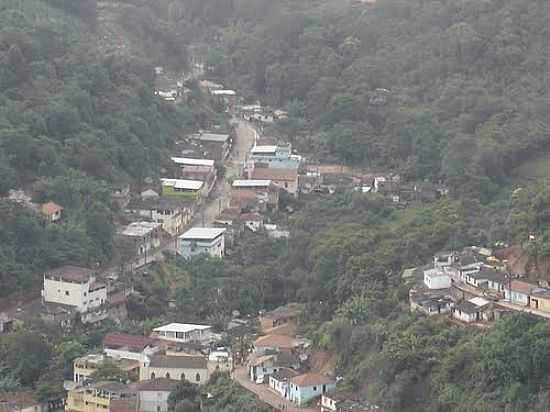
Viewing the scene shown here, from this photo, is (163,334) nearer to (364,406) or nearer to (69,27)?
(364,406)

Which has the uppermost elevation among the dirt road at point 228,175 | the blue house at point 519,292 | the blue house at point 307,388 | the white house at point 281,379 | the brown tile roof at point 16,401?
the blue house at point 519,292

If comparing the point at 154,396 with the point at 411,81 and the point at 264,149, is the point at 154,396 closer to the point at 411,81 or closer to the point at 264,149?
the point at 264,149

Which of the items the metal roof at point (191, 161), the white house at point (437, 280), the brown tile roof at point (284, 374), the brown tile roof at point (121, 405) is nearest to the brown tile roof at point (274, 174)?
the metal roof at point (191, 161)

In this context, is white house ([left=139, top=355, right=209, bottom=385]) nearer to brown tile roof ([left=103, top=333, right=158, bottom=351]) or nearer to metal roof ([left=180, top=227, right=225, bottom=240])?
brown tile roof ([left=103, top=333, right=158, bottom=351])

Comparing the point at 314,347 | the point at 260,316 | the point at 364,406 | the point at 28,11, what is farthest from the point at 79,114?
the point at 364,406

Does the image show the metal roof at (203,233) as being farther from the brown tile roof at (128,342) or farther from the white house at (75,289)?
the brown tile roof at (128,342)

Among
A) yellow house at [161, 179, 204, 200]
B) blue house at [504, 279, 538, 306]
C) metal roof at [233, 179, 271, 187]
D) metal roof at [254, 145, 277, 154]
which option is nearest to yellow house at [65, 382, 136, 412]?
blue house at [504, 279, 538, 306]
